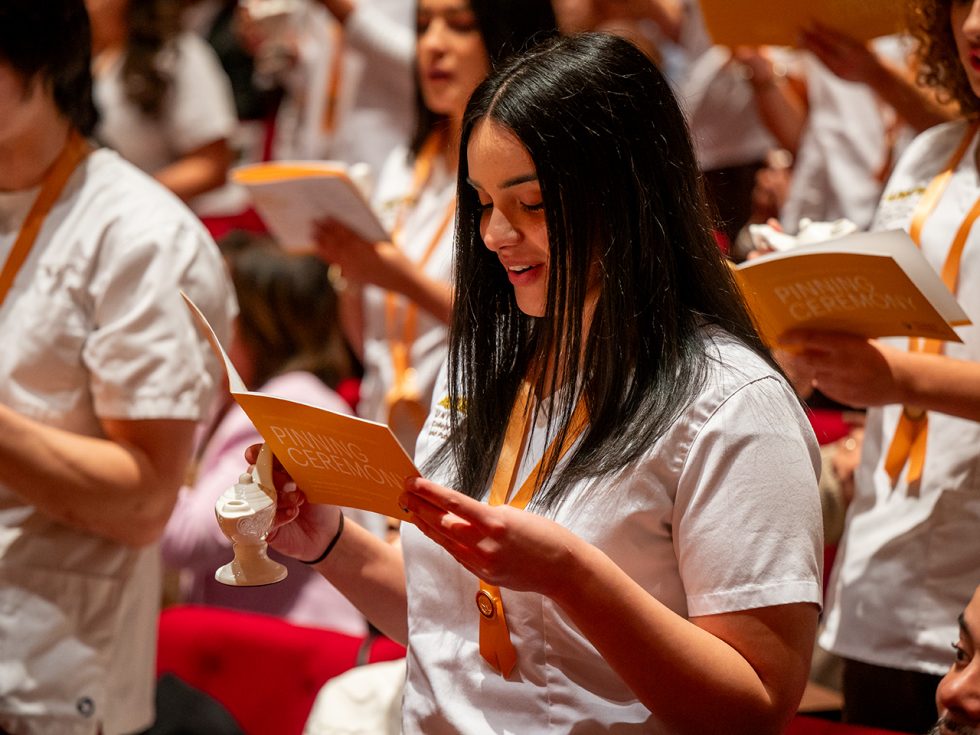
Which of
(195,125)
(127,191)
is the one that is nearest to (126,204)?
(127,191)

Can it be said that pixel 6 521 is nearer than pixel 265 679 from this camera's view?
Yes

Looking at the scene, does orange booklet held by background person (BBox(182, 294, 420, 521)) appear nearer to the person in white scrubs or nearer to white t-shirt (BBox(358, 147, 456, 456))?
the person in white scrubs

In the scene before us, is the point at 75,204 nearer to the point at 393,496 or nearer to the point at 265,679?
the point at 393,496

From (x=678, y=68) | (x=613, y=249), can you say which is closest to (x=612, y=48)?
(x=613, y=249)

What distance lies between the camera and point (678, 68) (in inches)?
173

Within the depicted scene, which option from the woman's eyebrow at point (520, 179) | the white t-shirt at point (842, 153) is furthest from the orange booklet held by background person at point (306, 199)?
the white t-shirt at point (842, 153)

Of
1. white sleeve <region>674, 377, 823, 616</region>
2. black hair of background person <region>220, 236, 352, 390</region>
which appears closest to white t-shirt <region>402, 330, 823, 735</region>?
white sleeve <region>674, 377, 823, 616</region>

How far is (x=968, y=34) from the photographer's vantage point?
6.36ft

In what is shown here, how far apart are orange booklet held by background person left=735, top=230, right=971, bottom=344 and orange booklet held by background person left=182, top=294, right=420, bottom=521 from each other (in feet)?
1.80

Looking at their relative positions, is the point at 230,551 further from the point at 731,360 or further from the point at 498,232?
the point at 731,360

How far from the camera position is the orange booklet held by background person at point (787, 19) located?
247cm

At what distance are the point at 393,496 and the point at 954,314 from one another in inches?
34.1

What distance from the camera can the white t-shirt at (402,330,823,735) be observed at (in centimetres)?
138

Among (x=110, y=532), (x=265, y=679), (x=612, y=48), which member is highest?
(x=612, y=48)
